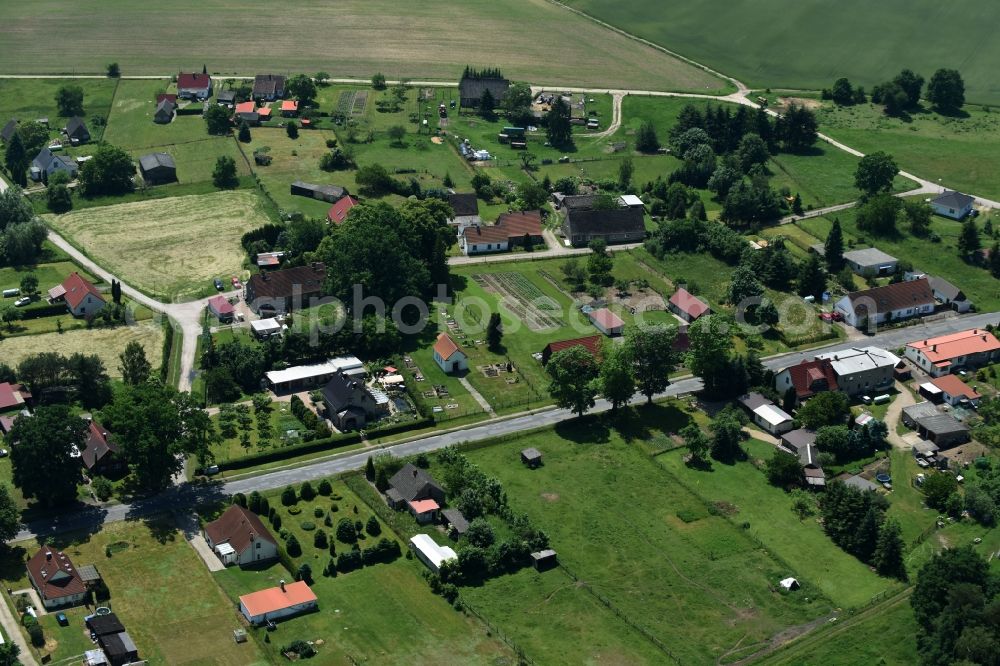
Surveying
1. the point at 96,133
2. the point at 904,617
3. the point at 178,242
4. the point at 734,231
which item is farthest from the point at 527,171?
the point at 904,617

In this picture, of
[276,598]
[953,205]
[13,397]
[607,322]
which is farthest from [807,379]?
[13,397]

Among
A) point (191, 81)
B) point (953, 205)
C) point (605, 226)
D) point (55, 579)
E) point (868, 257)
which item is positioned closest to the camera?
point (55, 579)

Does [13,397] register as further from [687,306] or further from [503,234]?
[687,306]

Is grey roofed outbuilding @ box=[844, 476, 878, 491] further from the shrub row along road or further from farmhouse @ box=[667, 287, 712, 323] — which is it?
farmhouse @ box=[667, 287, 712, 323]

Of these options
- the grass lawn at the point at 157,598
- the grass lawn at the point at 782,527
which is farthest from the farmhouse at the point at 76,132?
the grass lawn at the point at 782,527

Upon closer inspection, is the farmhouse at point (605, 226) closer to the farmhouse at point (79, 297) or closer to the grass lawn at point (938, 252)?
the grass lawn at point (938, 252)

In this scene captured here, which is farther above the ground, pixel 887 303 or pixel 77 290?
pixel 887 303

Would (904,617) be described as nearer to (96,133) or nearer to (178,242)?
(178,242)
